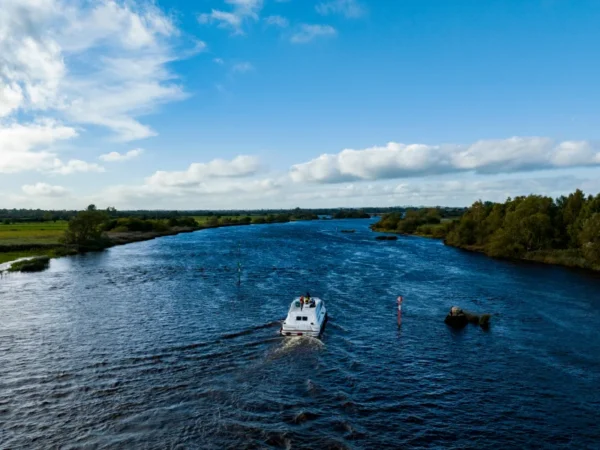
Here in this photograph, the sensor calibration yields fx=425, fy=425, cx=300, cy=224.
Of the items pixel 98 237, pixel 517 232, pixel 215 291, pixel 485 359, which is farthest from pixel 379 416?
pixel 98 237

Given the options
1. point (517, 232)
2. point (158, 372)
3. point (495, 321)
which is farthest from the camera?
point (517, 232)

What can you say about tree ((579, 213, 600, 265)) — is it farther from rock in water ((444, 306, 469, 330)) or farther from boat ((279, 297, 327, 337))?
boat ((279, 297, 327, 337))

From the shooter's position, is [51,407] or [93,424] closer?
[93,424]

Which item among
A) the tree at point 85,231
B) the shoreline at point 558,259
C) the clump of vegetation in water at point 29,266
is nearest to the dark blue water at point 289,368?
the clump of vegetation in water at point 29,266

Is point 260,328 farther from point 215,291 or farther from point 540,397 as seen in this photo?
point 540,397

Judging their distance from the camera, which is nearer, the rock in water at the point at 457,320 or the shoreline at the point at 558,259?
the rock in water at the point at 457,320

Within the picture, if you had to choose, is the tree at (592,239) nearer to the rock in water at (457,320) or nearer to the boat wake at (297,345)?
the rock in water at (457,320)

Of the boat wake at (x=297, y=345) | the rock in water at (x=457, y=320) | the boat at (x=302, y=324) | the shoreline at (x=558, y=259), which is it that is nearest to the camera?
the boat wake at (x=297, y=345)

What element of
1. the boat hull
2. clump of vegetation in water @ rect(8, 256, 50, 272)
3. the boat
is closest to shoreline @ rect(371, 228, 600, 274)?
the boat
